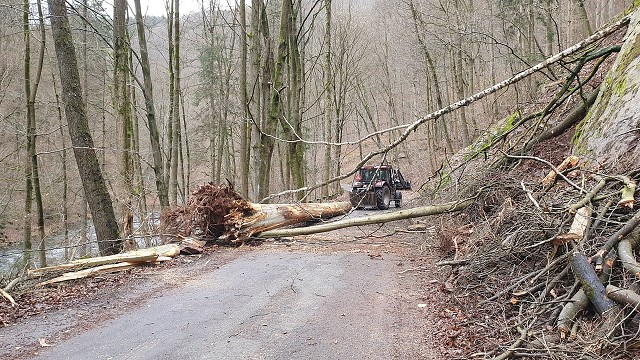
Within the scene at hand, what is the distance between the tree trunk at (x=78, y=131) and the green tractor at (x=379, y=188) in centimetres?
909

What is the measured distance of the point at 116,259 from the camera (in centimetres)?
727

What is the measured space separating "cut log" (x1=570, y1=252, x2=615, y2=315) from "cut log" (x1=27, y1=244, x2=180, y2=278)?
6.58 meters

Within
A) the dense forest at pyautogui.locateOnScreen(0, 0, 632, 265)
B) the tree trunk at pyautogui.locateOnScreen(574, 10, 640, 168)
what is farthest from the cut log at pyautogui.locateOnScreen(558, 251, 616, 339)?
the dense forest at pyautogui.locateOnScreen(0, 0, 632, 265)

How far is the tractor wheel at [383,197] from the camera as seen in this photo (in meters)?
17.0

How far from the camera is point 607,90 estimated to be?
21.7 ft

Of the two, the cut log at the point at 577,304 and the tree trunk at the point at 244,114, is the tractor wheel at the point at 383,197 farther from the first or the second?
the cut log at the point at 577,304

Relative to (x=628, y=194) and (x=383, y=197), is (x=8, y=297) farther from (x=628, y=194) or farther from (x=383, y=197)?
(x=383, y=197)

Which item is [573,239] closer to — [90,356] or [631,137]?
[631,137]

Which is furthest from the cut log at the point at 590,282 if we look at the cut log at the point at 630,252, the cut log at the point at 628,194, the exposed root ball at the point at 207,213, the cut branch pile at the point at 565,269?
the exposed root ball at the point at 207,213

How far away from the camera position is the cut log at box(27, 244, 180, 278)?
667cm

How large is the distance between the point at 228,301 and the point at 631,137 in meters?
5.55

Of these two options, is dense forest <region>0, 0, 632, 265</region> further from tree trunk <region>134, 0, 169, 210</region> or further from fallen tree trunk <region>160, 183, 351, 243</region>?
fallen tree trunk <region>160, 183, 351, 243</region>

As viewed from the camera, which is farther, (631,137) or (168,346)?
(631,137)

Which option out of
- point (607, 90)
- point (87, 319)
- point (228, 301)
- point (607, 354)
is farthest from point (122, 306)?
point (607, 90)
